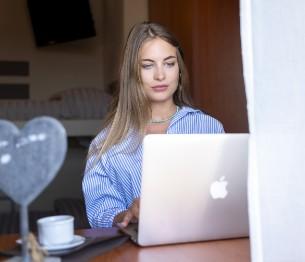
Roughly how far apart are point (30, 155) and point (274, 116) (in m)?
0.33

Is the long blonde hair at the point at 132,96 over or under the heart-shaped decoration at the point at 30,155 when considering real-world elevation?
over

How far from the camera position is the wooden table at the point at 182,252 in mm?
891

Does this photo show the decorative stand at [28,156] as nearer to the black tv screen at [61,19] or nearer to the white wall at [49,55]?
the black tv screen at [61,19]

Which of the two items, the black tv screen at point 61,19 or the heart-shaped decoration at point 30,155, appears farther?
the black tv screen at point 61,19

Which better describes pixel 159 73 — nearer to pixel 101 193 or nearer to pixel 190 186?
pixel 101 193

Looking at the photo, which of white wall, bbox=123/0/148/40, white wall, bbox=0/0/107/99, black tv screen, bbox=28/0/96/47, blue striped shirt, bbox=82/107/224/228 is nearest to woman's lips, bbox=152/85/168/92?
blue striped shirt, bbox=82/107/224/228

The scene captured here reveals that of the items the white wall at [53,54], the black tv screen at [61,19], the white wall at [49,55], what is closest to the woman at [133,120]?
the white wall at [53,54]

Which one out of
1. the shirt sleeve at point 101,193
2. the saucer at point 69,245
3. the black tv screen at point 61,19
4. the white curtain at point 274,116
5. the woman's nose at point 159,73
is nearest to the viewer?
the white curtain at point 274,116

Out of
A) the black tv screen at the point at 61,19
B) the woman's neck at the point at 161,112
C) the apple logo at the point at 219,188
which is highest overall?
the black tv screen at the point at 61,19

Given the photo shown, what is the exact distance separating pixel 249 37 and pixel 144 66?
710 mm

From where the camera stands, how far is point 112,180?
1392 mm

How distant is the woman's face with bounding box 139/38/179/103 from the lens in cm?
142

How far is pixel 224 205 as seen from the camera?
0.96m

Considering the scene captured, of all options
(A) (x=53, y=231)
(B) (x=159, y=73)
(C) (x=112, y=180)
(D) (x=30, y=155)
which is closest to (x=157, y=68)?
(B) (x=159, y=73)
